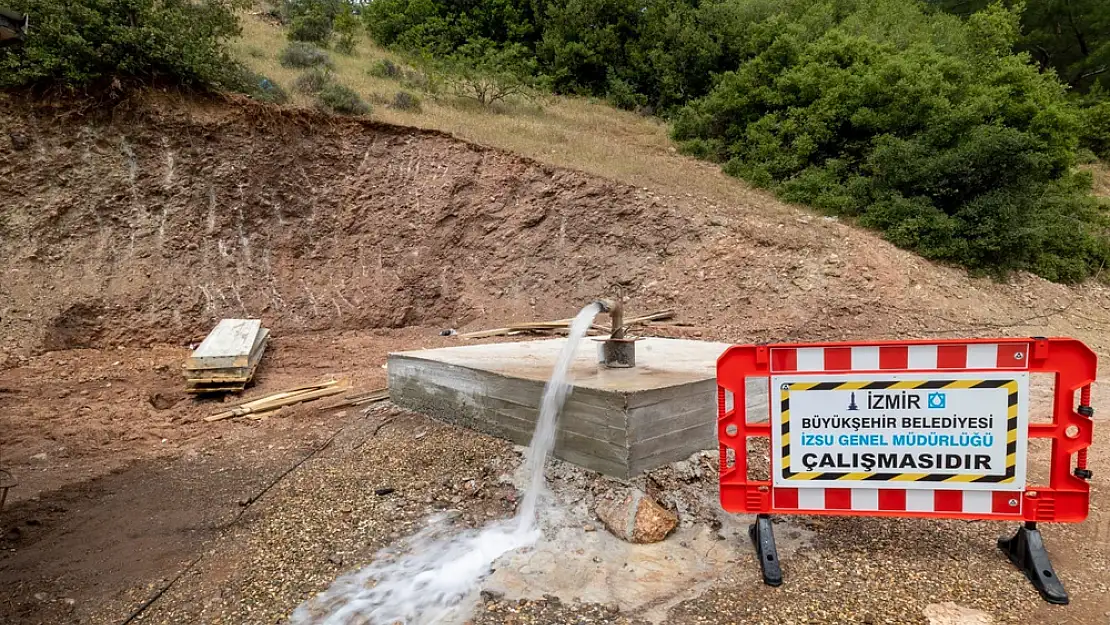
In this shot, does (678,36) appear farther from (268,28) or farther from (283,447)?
(283,447)

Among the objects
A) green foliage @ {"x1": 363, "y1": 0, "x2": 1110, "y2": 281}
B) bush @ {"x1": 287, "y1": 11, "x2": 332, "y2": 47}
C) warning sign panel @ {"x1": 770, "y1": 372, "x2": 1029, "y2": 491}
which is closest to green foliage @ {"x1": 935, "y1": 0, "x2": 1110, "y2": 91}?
green foliage @ {"x1": 363, "y1": 0, "x2": 1110, "y2": 281}

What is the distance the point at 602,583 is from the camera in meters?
3.17

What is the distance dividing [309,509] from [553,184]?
9101 millimetres

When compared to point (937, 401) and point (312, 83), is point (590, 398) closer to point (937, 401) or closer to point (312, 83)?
point (937, 401)

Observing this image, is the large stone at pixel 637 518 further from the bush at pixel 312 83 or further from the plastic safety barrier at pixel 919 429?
the bush at pixel 312 83

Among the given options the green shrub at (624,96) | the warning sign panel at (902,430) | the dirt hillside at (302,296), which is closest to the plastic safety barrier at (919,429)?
the warning sign panel at (902,430)

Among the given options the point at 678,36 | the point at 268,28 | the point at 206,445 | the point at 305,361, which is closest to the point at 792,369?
the point at 206,445

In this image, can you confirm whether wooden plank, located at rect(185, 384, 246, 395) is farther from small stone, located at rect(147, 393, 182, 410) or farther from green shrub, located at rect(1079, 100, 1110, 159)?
green shrub, located at rect(1079, 100, 1110, 159)

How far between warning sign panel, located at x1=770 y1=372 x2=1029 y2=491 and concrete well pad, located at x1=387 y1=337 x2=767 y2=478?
95 cm

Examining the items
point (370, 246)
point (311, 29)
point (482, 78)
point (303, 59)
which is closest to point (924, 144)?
point (370, 246)

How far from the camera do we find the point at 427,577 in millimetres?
3316

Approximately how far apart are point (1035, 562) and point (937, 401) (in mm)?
934

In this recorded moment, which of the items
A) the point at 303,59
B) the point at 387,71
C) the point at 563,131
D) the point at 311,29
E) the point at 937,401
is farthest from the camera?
the point at 311,29

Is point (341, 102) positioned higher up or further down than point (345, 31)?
further down
